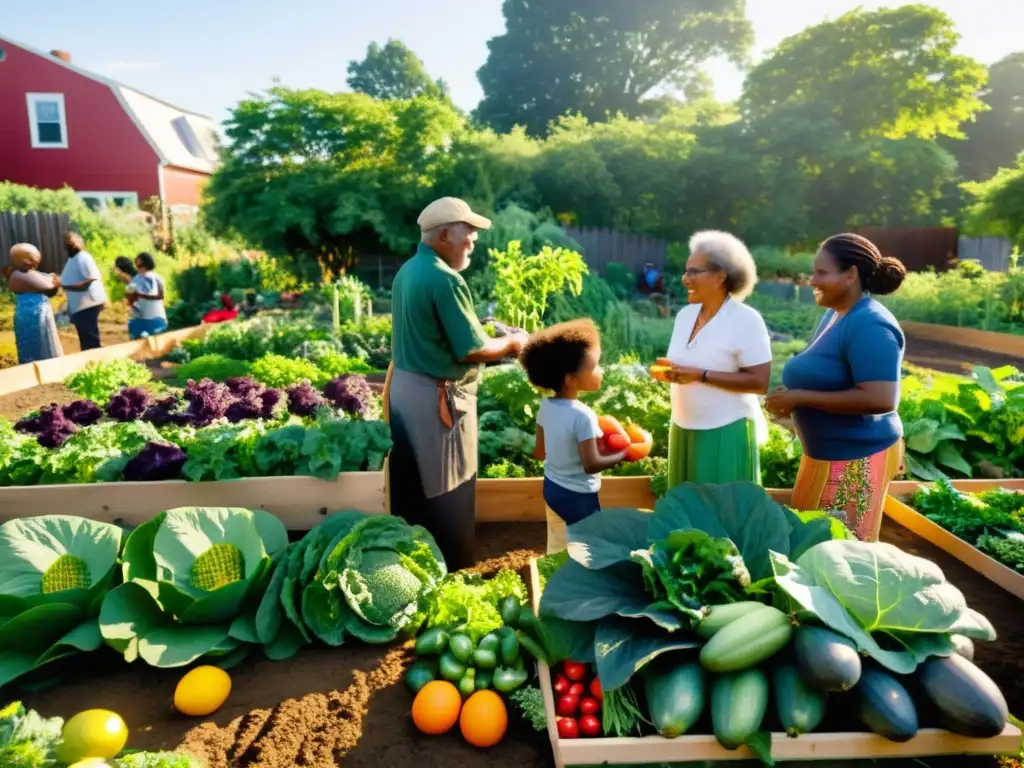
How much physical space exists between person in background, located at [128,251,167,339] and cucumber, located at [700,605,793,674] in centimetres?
896

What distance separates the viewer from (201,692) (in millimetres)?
2549

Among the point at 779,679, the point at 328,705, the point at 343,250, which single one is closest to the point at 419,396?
the point at 328,705

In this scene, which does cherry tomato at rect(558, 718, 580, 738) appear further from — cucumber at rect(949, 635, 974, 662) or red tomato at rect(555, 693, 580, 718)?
cucumber at rect(949, 635, 974, 662)

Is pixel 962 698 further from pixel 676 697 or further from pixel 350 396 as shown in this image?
pixel 350 396

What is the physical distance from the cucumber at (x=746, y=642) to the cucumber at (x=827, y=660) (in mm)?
69

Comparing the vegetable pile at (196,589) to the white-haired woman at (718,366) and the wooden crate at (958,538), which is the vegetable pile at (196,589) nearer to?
the white-haired woman at (718,366)

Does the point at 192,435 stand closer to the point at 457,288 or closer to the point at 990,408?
the point at 457,288

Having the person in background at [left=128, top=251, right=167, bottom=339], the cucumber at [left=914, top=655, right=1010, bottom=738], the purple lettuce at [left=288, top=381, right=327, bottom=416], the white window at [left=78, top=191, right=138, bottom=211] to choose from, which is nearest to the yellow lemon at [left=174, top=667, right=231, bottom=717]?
the purple lettuce at [left=288, top=381, right=327, bottom=416]

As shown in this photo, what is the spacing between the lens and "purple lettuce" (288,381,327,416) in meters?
4.79

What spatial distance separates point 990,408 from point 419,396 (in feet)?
15.0

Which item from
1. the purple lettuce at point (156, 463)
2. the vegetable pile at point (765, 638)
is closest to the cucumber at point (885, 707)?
the vegetable pile at point (765, 638)

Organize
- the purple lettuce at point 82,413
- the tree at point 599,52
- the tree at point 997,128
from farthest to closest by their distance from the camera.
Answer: the tree at point 599,52
the tree at point 997,128
the purple lettuce at point 82,413

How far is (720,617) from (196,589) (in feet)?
6.98

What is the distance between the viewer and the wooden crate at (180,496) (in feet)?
11.6
